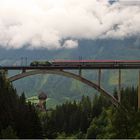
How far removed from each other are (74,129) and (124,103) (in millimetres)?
25217

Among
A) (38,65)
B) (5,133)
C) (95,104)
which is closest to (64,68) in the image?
(38,65)

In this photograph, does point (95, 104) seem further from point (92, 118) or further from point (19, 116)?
point (19, 116)

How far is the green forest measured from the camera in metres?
48.8

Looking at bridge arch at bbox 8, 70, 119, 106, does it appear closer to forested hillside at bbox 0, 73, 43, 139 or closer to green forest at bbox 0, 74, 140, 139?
green forest at bbox 0, 74, 140, 139

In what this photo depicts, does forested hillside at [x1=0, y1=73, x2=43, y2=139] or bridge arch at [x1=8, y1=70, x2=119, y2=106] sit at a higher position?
bridge arch at [x1=8, y1=70, x2=119, y2=106]

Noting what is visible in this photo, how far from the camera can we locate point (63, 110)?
10200 centimetres

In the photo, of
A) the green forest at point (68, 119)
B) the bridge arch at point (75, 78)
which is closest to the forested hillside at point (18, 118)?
the green forest at point (68, 119)

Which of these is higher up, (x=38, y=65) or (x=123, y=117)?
(x=38, y=65)

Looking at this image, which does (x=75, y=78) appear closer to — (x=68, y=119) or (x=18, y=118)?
(x=18, y=118)

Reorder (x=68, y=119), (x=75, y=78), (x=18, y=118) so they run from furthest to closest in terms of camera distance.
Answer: (x=68, y=119)
(x=75, y=78)
(x=18, y=118)

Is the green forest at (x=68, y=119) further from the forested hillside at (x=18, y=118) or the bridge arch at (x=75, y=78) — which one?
the bridge arch at (x=75, y=78)

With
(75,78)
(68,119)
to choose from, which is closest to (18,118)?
(75,78)

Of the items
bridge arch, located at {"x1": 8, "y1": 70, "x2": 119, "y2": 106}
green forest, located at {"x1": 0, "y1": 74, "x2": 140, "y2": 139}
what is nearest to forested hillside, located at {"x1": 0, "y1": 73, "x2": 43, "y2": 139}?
green forest, located at {"x1": 0, "y1": 74, "x2": 140, "y2": 139}

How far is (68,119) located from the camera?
9756cm
